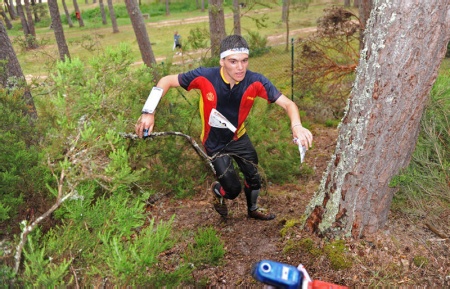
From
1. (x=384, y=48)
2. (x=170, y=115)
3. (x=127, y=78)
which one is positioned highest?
(x=384, y=48)

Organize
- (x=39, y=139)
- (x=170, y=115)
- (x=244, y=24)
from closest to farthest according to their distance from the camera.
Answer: (x=39, y=139) < (x=170, y=115) < (x=244, y=24)

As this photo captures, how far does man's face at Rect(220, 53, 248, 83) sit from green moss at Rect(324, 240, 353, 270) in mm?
1802

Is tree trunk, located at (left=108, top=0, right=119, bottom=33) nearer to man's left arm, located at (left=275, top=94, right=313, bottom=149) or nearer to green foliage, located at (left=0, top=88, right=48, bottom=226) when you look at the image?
green foliage, located at (left=0, top=88, right=48, bottom=226)

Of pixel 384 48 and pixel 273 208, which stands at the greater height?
pixel 384 48

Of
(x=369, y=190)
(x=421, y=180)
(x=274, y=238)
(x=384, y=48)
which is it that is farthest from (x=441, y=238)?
(x=384, y=48)

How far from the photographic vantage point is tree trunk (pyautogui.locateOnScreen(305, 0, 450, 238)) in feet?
7.68

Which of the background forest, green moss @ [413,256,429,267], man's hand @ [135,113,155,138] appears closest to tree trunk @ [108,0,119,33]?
the background forest

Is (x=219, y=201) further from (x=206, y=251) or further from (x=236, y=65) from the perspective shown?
(x=236, y=65)

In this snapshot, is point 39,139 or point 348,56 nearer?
point 39,139

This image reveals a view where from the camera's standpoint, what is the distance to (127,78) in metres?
3.48

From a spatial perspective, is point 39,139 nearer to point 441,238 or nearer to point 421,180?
point 421,180

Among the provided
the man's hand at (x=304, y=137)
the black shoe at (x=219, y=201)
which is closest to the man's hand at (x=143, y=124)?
the man's hand at (x=304, y=137)

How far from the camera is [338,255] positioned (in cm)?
304

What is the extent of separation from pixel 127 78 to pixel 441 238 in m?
3.36
